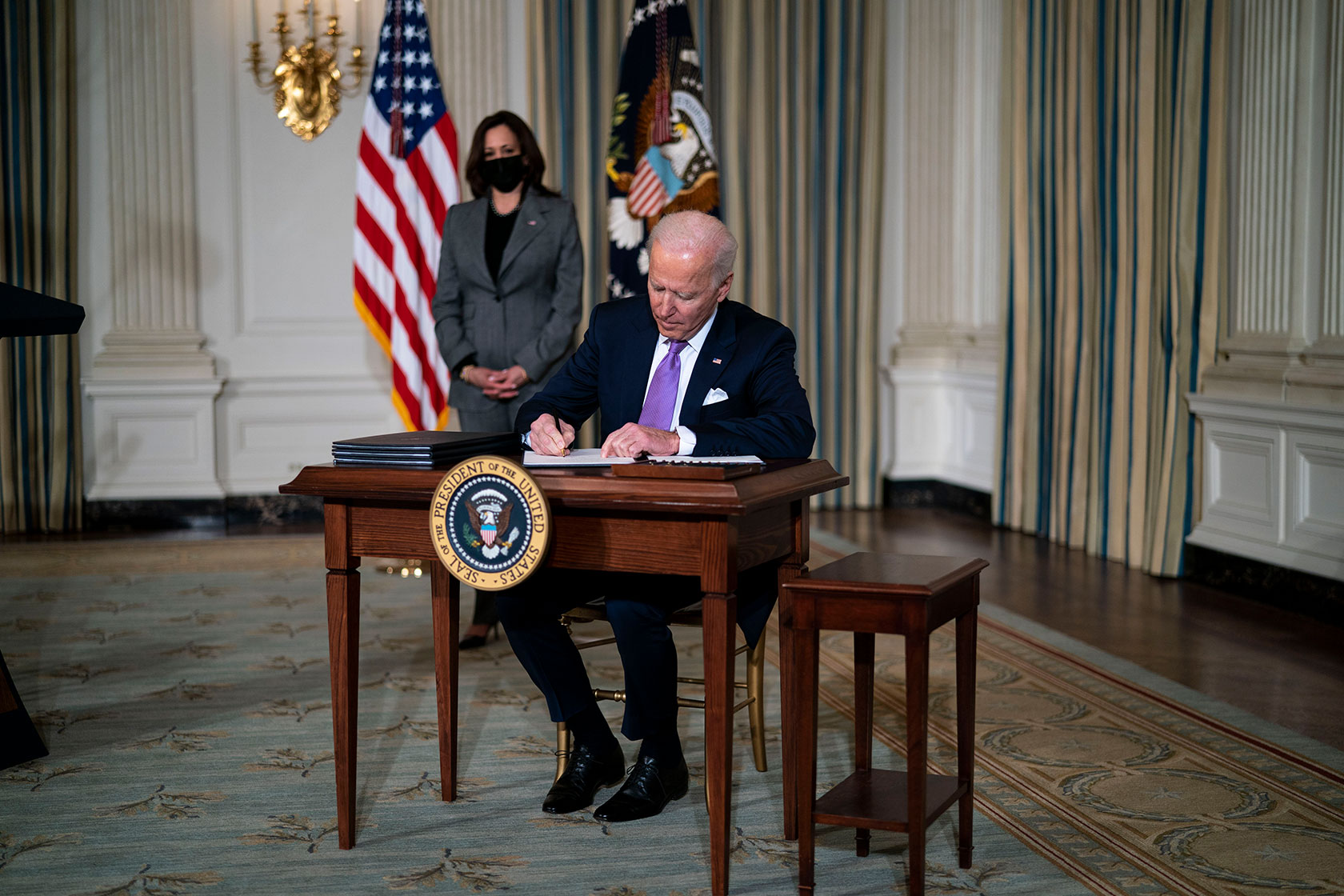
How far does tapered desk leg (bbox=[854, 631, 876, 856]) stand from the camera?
250 centimetres

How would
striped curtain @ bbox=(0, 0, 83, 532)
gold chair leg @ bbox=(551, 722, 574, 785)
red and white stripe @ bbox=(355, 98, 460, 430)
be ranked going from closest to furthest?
gold chair leg @ bbox=(551, 722, 574, 785)
red and white stripe @ bbox=(355, 98, 460, 430)
striped curtain @ bbox=(0, 0, 83, 532)

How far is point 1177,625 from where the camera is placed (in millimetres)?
4719

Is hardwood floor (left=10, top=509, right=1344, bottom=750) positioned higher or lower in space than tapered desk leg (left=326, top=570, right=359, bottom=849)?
lower

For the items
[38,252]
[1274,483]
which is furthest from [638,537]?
[38,252]

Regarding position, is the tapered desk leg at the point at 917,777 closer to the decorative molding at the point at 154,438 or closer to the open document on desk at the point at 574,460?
the open document on desk at the point at 574,460

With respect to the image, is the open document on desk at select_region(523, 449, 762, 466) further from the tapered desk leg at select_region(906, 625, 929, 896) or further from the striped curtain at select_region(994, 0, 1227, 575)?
the striped curtain at select_region(994, 0, 1227, 575)

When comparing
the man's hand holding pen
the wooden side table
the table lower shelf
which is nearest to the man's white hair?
the man's hand holding pen

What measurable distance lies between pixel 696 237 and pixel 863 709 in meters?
1.02

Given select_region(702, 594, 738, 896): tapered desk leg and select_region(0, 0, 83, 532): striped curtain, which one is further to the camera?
select_region(0, 0, 83, 532): striped curtain

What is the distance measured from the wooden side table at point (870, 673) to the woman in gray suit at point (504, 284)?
2077 mm

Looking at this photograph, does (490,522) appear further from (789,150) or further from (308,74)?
(789,150)

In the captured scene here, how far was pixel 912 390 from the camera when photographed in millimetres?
7926

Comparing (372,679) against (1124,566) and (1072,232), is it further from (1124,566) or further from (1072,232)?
(1072,232)

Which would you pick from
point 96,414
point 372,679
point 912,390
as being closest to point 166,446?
point 96,414
